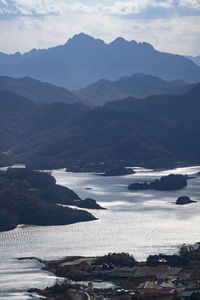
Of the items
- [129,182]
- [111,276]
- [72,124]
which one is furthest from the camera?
[72,124]

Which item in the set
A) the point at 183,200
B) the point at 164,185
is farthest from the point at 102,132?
the point at 183,200

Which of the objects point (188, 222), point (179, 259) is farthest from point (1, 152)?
point (179, 259)

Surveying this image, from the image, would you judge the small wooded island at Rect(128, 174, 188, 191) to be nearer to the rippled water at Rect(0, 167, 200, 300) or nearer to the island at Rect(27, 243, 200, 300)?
the rippled water at Rect(0, 167, 200, 300)

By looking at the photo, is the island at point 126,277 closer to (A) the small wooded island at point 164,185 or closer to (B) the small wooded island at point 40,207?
(B) the small wooded island at point 40,207

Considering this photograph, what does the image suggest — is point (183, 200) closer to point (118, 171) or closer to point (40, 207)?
point (40, 207)

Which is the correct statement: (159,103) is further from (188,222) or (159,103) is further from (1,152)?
(188,222)

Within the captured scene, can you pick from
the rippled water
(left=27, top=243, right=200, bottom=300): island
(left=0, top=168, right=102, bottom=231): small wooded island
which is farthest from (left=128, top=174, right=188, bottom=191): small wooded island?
(left=27, top=243, right=200, bottom=300): island
